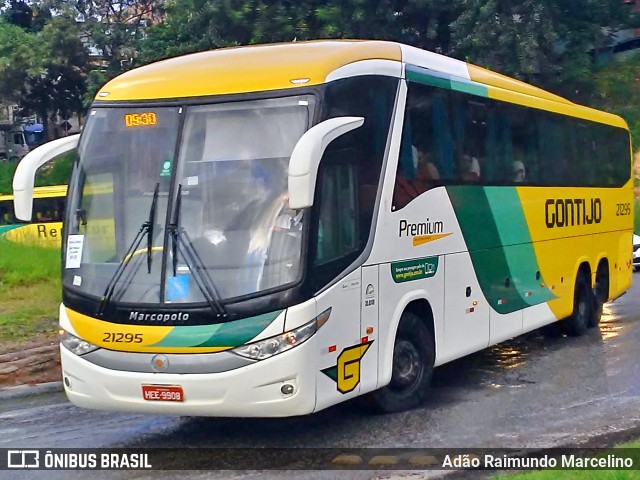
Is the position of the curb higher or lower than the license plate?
lower

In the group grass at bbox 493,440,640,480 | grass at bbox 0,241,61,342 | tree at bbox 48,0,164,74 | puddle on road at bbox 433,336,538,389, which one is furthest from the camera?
tree at bbox 48,0,164,74

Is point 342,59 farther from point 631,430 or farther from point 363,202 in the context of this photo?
point 631,430

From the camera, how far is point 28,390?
11.1 meters

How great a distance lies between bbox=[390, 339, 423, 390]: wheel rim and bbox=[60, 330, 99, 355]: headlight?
2819 mm

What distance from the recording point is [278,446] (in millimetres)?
8086

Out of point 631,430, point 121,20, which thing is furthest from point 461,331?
point 121,20

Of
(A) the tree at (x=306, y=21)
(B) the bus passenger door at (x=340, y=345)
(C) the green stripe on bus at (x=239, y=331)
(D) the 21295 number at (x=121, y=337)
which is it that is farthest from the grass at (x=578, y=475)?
(A) the tree at (x=306, y=21)

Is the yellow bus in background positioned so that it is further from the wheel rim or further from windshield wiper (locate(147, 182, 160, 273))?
windshield wiper (locate(147, 182, 160, 273))

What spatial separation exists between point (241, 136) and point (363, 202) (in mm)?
1252

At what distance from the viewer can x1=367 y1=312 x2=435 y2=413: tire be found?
8961mm

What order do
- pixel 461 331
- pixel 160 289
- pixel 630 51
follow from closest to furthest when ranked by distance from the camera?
pixel 160 289 → pixel 461 331 → pixel 630 51

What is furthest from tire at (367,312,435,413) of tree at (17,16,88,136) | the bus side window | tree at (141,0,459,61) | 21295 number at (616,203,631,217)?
tree at (17,16,88,136)

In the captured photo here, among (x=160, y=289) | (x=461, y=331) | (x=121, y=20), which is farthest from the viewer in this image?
(x=121, y=20)

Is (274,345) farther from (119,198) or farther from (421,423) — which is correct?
(421,423)
